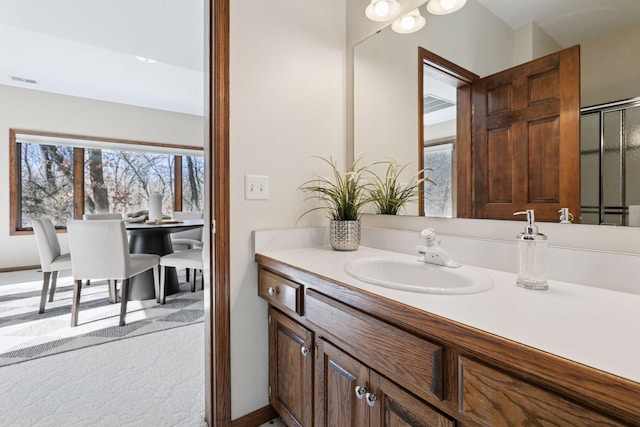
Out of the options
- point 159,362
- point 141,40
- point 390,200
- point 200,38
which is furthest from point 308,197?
point 141,40

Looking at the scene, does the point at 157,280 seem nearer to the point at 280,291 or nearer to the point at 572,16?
the point at 280,291

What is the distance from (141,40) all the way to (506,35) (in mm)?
3049

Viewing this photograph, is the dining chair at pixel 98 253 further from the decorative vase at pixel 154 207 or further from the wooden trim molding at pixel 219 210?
the wooden trim molding at pixel 219 210

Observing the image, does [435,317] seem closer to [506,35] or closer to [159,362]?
[506,35]

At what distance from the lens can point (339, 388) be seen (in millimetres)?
980

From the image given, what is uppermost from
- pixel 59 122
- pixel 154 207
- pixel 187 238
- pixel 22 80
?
pixel 22 80

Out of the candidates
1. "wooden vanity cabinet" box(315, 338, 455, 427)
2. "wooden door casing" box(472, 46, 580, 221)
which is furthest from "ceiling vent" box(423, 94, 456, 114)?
"wooden vanity cabinet" box(315, 338, 455, 427)

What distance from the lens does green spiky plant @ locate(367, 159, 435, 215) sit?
4.74 feet

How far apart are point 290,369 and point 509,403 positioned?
3.02 ft

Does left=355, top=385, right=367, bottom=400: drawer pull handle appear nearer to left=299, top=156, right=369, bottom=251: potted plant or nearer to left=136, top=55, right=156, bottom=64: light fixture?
left=299, top=156, right=369, bottom=251: potted plant

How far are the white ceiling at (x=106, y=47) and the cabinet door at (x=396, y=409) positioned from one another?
1953mm

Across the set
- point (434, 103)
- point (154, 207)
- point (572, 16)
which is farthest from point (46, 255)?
point (572, 16)

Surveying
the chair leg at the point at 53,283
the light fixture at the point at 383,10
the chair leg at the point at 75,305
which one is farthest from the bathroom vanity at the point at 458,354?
the chair leg at the point at 53,283

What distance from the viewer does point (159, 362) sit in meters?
2.02
